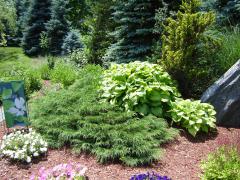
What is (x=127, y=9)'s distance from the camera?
8.06m

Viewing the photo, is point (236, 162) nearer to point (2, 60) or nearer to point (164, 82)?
point (164, 82)

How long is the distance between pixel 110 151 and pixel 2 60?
13.7 m

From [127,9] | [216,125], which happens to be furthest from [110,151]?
[127,9]

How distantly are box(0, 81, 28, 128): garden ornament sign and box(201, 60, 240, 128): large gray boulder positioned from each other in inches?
124

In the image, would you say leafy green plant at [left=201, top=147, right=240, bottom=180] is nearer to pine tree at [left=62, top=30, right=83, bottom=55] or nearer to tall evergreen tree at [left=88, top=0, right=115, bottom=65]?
tall evergreen tree at [left=88, top=0, right=115, bottom=65]

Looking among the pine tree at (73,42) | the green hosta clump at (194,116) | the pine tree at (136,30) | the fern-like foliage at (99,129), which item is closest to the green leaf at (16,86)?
Result: the fern-like foliage at (99,129)

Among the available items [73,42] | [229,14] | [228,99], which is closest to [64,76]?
[228,99]

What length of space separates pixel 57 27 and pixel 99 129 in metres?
11.9

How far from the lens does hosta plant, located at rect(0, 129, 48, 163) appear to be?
171 inches

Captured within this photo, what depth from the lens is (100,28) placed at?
10195 mm

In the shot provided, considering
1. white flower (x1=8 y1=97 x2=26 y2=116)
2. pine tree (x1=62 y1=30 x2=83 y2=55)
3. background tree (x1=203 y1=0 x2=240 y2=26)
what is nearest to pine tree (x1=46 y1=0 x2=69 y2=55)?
pine tree (x1=62 y1=30 x2=83 y2=55)

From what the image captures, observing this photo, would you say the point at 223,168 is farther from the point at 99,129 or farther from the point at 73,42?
the point at 73,42

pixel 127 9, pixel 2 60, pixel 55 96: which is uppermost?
pixel 127 9

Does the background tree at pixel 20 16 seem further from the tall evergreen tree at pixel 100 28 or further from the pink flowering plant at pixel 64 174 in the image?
the pink flowering plant at pixel 64 174
